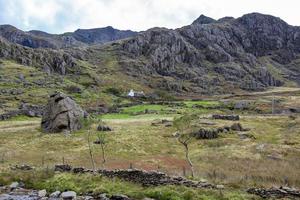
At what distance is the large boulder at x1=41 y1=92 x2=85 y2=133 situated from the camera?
101 meters

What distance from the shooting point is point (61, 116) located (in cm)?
10306

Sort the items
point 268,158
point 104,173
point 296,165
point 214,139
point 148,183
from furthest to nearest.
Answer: point 214,139, point 268,158, point 296,165, point 104,173, point 148,183

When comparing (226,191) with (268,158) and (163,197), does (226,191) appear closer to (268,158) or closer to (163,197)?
(163,197)

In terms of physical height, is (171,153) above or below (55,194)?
below

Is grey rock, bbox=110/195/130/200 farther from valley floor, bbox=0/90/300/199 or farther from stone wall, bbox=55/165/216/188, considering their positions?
stone wall, bbox=55/165/216/188

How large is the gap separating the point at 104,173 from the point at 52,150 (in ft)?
124

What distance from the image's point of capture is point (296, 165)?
60.6 m

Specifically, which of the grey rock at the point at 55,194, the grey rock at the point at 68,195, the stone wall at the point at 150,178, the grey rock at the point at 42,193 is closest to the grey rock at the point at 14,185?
the grey rock at the point at 42,193

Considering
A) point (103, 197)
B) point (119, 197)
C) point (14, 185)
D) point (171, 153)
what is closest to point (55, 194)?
point (103, 197)

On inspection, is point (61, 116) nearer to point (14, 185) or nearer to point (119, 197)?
point (14, 185)

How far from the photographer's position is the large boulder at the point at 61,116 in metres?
101

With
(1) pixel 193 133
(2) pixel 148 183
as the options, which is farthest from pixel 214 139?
(2) pixel 148 183

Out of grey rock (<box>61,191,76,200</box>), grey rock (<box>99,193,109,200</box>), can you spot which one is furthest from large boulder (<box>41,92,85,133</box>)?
grey rock (<box>99,193,109,200</box>)

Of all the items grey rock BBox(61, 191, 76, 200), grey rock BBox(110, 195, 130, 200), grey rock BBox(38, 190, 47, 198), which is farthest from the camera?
grey rock BBox(38, 190, 47, 198)
